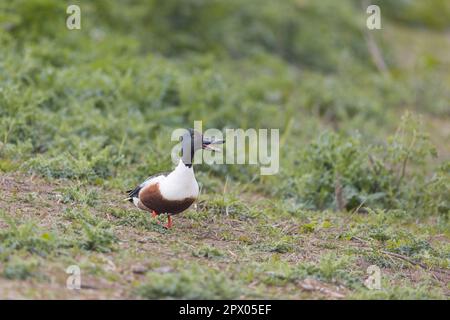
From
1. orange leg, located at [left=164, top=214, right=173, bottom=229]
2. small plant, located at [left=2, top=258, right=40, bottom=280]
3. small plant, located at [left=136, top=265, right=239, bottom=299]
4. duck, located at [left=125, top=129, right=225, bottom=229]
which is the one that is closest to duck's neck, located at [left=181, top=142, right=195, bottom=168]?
duck, located at [left=125, top=129, right=225, bottom=229]

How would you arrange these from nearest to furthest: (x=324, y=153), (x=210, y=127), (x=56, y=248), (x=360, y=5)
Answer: (x=56, y=248), (x=324, y=153), (x=210, y=127), (x=360, y=5)

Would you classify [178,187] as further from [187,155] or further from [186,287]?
[186,287]

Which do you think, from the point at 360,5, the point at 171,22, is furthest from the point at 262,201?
the point at 360,5

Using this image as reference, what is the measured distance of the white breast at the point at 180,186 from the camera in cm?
589

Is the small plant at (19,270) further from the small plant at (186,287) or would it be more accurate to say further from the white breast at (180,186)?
the white breast at (180,186)

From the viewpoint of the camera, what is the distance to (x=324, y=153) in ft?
26.3

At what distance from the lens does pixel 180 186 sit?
19.4 ft

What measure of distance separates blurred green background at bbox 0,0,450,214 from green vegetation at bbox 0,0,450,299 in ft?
0.08

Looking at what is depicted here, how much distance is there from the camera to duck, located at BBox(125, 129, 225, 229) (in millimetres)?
5898

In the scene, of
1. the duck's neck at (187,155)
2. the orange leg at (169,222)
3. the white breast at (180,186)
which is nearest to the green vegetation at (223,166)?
the orange leg at (169,222)

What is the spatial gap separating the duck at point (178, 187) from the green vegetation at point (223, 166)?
0.19 meters

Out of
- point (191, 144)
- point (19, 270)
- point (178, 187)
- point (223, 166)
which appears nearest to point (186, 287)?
point (19, 270)
